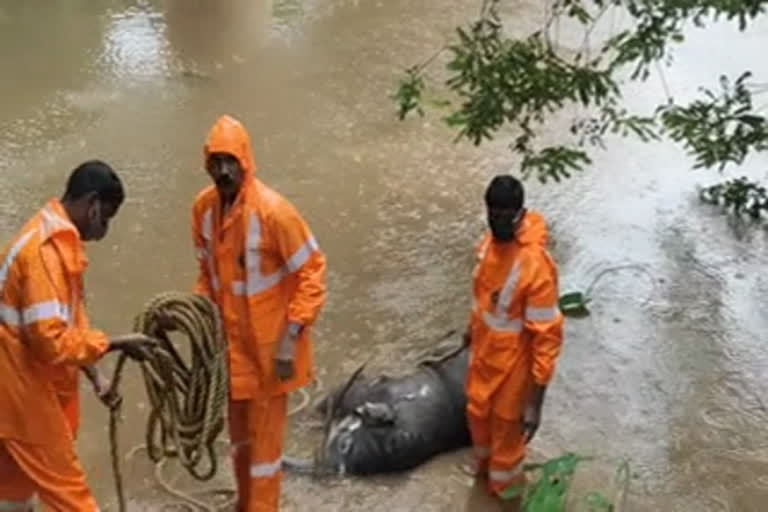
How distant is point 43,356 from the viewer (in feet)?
14.2

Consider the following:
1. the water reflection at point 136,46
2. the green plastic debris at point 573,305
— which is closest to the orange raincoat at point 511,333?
the green plastic debris at point 573,305

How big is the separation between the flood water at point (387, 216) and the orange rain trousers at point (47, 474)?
3.98 feet

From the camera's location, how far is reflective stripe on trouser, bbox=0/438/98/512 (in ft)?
14.8

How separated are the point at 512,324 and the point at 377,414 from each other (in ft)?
3.36

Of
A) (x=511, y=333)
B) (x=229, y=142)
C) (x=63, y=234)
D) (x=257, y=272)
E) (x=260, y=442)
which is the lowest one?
(x=260, y=442)

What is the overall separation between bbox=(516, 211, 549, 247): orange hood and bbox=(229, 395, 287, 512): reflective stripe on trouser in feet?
3.79

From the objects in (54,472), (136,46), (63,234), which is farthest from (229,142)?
(136,46)

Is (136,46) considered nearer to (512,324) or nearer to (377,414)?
(377,414)

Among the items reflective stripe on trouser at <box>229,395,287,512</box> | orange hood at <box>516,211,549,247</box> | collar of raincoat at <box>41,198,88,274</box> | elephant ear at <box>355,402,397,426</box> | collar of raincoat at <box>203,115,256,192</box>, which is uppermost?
collar of raincoat at <box>203,115,256,192</box>

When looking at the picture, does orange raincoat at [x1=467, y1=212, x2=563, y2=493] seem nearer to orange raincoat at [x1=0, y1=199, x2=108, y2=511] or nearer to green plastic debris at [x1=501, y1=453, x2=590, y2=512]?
green plastic debris at [x1=501, y1=453, x2=590, y2=512]

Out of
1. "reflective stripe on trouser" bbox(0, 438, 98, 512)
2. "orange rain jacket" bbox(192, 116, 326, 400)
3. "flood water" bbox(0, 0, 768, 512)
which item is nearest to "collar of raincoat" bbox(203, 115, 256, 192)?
"orange rain jacket" bbox(192, 116, 326, 400)

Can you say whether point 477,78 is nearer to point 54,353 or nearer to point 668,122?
point 668,122

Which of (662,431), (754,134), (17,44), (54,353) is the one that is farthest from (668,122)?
(17,44)

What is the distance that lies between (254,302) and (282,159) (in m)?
4.85
